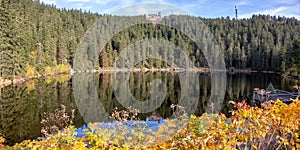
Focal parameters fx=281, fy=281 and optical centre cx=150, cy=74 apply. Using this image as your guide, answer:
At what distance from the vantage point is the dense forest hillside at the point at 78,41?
39375 mm

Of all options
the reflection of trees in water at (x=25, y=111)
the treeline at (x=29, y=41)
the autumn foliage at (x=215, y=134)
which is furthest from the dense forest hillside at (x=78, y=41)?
the autumn foliage at (x=215, y=134)

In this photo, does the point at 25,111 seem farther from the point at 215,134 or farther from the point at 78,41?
the point at 78,41

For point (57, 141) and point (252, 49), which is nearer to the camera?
point (57, 141)

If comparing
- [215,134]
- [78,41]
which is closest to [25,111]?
[215,134]

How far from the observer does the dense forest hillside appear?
3938 centimetres

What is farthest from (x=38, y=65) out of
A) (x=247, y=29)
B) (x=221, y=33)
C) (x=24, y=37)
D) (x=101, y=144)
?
(x=247, y=29)

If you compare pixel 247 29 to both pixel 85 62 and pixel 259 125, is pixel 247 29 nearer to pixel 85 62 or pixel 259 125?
pixel 85 62

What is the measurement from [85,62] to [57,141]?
193ft

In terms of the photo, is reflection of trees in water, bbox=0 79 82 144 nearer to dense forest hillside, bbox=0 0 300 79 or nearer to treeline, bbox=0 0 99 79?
treeline, bbox=0 0 99 79

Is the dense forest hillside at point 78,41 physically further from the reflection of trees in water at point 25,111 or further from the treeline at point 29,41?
the reflection of trees in water at point 25,111

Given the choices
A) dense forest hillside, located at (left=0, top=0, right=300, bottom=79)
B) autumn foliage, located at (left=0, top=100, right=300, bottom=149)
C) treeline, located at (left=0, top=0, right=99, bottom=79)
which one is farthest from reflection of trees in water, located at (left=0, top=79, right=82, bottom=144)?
dense forest hillside, located at (left=0, top=0, right=300, bottom=79)

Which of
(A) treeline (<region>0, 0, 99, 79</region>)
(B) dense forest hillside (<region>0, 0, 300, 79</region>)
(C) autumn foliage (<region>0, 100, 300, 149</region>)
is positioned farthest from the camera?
(B) dense forest hillside (<region>0, 0, 300, 79</region>)

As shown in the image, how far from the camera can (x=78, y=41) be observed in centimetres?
7062

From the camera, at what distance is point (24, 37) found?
4400 cm
